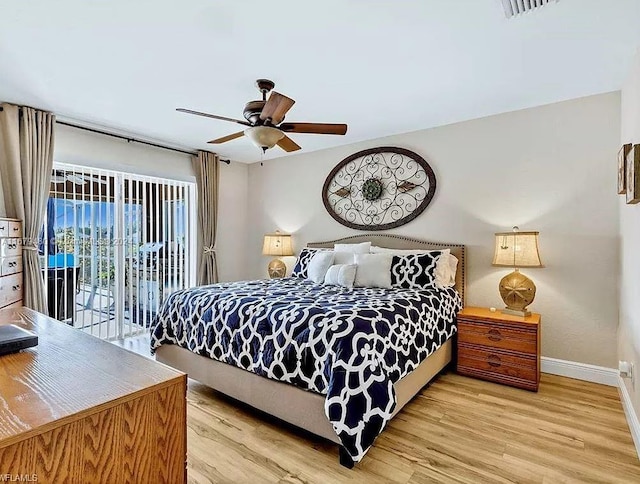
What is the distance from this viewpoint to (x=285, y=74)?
8.52ft

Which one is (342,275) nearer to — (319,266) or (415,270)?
(319,266)

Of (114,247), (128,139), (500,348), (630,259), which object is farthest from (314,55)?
(114,247)

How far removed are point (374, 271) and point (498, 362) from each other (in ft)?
4.18

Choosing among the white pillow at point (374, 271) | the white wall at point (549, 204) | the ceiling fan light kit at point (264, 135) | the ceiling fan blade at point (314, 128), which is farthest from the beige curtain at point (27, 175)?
the white wall at point (549, 204)

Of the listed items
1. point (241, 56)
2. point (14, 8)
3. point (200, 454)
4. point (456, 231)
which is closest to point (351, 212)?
point (456, 231)

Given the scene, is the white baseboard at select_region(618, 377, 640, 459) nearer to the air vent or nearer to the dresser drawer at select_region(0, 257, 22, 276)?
the air vent

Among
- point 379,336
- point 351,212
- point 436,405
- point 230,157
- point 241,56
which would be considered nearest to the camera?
point 379,336

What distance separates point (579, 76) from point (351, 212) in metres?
2.49

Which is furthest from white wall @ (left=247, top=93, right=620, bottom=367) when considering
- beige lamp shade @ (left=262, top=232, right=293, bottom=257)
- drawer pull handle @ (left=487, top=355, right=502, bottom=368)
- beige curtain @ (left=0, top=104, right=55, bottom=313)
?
beige curtain @ (left=0, top=104, right=55, bottom=313)

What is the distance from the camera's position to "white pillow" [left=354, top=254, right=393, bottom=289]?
3.28 metres

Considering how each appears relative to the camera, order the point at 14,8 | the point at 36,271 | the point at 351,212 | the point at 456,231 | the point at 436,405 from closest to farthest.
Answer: the point at 14,8 < the point at 436,405 < the point at 36,271 < the point at 456,231 < the point at 351,212

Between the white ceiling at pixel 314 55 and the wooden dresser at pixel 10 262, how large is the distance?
112 centimetres

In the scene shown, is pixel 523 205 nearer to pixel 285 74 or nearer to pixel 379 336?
pixel 379 336

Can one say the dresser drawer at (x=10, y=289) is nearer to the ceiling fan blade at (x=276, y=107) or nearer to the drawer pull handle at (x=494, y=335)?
the ceiling fan blade at (x=276, y=107)
